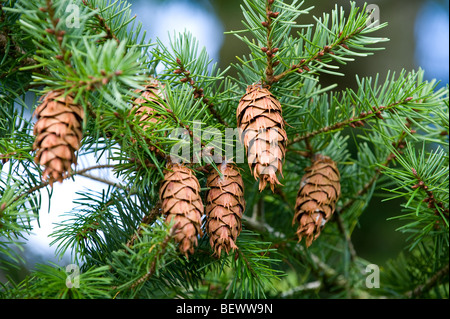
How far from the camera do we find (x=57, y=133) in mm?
397

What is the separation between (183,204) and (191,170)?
0.06m

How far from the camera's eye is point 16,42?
55 centimetres

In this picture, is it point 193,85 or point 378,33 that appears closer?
point 193,85

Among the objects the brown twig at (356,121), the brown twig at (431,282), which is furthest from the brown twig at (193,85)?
the brown twig at (431,282)

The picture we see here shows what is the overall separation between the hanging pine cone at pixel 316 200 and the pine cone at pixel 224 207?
108 mm

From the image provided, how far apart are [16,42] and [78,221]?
0.25m

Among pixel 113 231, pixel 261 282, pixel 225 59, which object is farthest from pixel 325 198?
pixel 225 59

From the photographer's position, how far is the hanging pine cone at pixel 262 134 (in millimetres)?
468

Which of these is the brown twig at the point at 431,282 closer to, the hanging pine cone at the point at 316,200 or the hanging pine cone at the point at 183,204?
the hanging pine cone at the point at 316,200

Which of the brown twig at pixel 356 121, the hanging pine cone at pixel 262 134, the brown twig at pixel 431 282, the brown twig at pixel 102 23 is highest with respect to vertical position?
the brown twig at pixel 102 23

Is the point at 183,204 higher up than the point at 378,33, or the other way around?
the point at 378,33

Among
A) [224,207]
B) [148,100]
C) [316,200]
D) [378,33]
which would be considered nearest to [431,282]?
[316,200]

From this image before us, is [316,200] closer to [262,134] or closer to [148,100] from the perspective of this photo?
[262,134]
